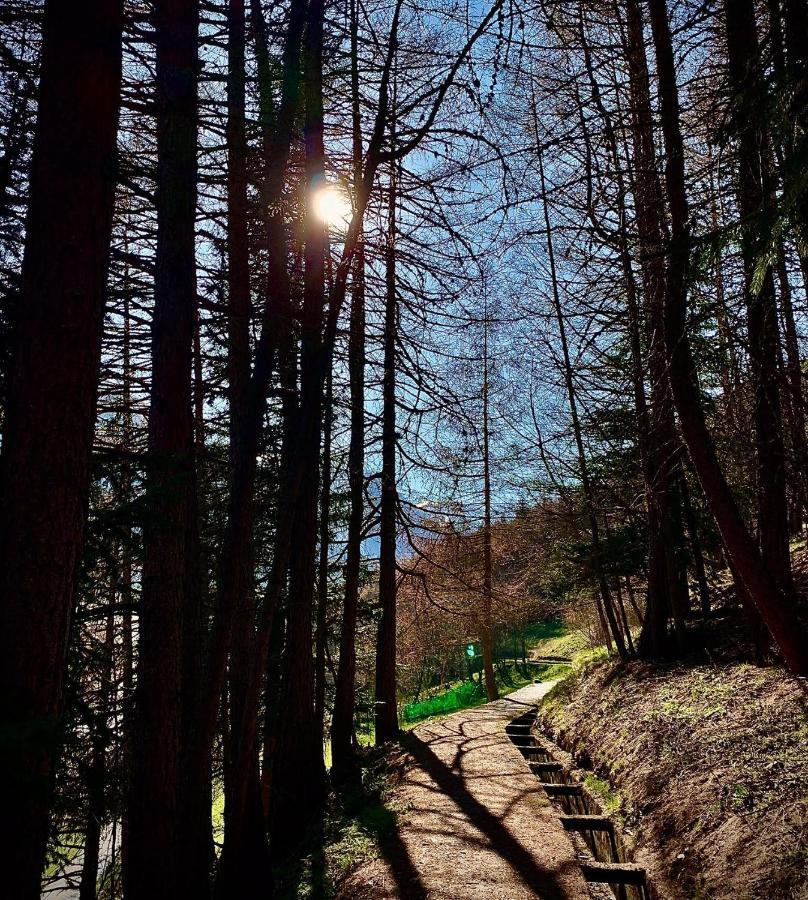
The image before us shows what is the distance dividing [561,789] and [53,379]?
7.34 metres

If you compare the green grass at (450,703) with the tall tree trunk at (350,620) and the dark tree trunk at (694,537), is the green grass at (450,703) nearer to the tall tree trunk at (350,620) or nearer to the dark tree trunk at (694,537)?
the tall tree trunk at (350,620)

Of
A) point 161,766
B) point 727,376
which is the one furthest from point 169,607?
point 727,376

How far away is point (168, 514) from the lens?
16.9 ft

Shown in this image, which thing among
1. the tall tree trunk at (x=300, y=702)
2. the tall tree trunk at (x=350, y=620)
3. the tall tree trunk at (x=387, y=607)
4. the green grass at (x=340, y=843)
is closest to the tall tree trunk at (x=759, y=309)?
the tall tree trunk at (x=300, y=702)

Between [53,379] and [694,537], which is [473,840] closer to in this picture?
[53,379]

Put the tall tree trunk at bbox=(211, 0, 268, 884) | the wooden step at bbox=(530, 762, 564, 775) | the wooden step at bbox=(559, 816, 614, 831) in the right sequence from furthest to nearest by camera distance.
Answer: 1. the wooden step at bbox=(530, 762, 564, 775)
2. the wooden step at bbox=(559, 816, 614, 831)
3. the tall tree trunk at bbox=(211, 0, 268, 884)

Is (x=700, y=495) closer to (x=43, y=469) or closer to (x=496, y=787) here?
(x=496, y=787)

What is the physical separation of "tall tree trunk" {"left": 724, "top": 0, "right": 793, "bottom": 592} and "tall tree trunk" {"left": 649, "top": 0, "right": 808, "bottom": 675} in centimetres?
53

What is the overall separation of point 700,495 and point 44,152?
10.1 metres

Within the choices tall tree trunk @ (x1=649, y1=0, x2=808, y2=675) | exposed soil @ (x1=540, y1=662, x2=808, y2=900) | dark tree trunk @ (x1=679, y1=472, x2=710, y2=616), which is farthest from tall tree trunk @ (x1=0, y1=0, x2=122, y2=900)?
dark tree trunk @ (x1=679, y1=472, x2=710, y2=616)

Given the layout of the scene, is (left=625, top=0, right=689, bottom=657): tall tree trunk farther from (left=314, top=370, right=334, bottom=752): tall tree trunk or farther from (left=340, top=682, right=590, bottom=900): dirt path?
(left=314, top=370, right=334, bottom=752): tall tree trunk

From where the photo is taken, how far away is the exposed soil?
4086 millimetres

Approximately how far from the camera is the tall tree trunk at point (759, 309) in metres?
4.46

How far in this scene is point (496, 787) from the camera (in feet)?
26.2
